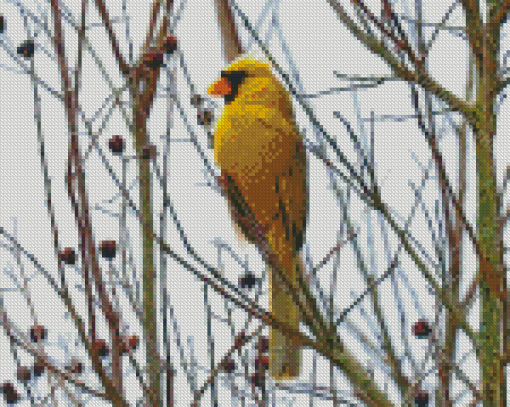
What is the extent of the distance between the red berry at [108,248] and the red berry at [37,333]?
0.88 ft

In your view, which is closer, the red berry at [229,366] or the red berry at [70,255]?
the red berry at [229,366]

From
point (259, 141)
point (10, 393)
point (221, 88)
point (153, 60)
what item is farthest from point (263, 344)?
point (221, 88)

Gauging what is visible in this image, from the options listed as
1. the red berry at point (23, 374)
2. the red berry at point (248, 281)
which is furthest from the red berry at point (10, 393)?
the red berry at point (248, 281)

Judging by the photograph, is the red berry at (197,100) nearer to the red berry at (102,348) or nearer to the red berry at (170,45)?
the red berry at (170,45)

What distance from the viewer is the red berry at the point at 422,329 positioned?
1.69 metres

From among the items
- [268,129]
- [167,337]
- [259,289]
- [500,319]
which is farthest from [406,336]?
[268,129]

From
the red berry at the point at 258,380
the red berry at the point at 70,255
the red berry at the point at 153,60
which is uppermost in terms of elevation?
the red berry at the point at 153,60

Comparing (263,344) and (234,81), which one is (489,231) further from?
(234,81)

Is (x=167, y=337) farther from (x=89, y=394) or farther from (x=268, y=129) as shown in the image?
(x=268, y=129)

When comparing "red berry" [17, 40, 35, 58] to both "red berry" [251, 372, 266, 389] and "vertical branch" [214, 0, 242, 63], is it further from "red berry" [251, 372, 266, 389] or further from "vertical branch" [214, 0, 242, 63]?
"red berry" [251, 372, 266, 389]

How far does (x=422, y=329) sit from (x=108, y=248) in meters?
0.88

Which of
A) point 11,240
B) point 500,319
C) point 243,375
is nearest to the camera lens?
point 500,319

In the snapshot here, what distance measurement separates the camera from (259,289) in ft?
5.79

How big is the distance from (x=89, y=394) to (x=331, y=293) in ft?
2.15
